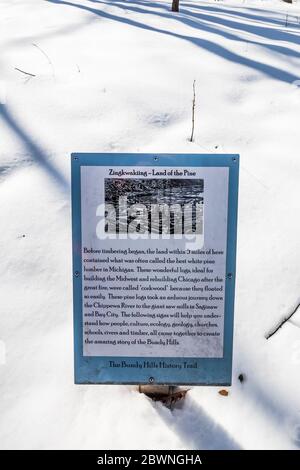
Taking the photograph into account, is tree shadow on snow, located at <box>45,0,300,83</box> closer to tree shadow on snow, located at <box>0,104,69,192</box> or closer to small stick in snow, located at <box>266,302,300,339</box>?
tree shadow on snow, located at <box>0,104,69,192</box>

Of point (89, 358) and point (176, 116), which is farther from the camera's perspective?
point (176, 116)

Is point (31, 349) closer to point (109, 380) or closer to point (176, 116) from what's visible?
point (109, 380)

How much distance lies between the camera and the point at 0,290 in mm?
1952

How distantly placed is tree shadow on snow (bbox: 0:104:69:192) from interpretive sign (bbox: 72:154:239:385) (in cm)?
105

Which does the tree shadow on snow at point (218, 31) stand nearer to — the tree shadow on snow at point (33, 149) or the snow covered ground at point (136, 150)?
the snow covered ground at point (136, 150)

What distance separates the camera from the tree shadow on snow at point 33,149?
8.18 feet

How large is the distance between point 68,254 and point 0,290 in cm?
34

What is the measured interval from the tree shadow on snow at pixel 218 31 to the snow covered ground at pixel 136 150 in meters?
0.03

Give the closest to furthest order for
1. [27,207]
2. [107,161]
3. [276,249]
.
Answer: [107,161], [276,249], [27,207]

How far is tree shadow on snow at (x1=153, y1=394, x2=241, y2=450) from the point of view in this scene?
1494mm

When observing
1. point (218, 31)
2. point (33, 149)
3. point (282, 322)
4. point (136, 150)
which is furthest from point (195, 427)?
point (218, 31)

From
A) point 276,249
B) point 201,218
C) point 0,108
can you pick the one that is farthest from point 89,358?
point 0,108

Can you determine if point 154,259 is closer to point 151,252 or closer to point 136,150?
point 151,252

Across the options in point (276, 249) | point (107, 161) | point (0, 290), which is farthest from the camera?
point (276, 249)
